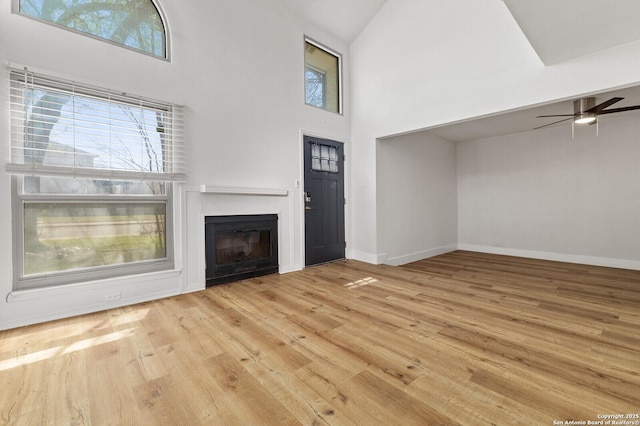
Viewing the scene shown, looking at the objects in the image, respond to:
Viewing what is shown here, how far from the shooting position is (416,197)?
5.57m

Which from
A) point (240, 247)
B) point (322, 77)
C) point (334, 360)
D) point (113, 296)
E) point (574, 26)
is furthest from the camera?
point (322, 77)

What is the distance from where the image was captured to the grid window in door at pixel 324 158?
474 centimetres

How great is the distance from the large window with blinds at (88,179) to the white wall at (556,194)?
5.95 m

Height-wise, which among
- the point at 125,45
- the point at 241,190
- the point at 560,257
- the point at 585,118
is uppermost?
the point at 125,45

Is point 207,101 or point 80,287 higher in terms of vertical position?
point 207,101

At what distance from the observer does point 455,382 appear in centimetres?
169

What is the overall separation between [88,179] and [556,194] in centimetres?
716

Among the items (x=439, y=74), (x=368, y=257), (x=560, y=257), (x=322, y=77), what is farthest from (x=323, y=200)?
(x=560, y=257)

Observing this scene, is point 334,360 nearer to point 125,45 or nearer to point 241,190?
point 241,190

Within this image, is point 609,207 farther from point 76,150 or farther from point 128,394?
point 76,150

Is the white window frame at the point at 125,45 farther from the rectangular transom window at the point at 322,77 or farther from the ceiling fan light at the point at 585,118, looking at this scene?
the ceiling fan light at the point at 585,118

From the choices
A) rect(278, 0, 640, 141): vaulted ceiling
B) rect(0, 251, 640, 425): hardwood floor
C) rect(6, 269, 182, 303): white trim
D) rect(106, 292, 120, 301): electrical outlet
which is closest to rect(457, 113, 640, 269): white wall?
rect(278, 0, 640, 141): vaulted ceiling

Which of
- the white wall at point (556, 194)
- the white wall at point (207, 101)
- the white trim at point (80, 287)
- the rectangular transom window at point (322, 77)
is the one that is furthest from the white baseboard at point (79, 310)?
the white wall at point (556, 194)

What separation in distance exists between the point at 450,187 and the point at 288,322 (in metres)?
5.28
